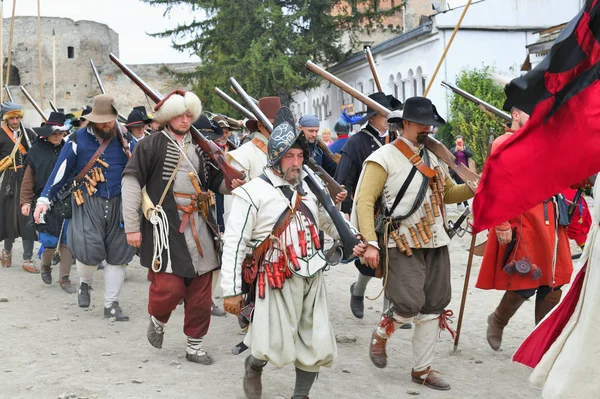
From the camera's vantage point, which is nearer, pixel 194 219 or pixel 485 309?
pixel 194 219

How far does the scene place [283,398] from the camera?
5344 millimetres

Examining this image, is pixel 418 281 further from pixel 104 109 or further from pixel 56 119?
pixel 56 119

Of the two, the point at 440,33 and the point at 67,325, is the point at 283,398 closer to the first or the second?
the point at 67,325

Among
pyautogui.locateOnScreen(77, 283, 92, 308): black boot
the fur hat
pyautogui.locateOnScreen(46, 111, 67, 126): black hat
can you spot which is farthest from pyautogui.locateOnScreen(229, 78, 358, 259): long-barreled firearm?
pyautogui.locateOnScreen(46, 111, 67, 126): black hat

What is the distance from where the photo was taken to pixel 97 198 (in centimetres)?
795

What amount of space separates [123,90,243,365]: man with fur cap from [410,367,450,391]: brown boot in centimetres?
165

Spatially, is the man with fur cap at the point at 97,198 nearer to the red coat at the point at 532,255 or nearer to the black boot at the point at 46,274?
the black boot at the point at 46,274

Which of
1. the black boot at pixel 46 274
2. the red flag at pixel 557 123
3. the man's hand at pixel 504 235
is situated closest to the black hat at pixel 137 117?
the black boot at pixel 46 274

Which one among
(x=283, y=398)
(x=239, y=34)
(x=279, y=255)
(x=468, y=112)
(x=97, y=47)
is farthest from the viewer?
(x=97, y=47)

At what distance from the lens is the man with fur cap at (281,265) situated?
4.81 meters

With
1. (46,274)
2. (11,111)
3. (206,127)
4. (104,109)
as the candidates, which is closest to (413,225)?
(206,127)

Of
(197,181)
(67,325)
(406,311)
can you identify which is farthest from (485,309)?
(67,325)

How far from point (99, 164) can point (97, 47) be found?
165ft

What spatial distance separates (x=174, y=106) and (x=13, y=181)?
5857 millimetres
